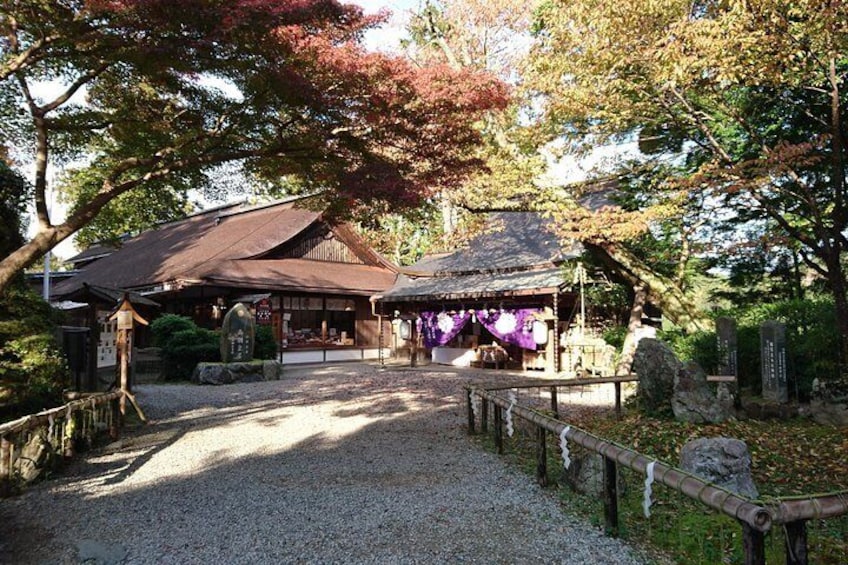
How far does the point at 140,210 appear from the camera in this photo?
1105 centimetres

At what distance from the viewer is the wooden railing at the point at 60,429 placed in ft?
16.0

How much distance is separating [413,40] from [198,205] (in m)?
17.6

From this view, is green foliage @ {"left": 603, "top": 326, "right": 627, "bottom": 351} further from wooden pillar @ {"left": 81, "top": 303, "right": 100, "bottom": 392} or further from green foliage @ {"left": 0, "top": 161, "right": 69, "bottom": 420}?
green foliage @ {"left": 0, "top": 161, "right": 69, "bottom": 420}

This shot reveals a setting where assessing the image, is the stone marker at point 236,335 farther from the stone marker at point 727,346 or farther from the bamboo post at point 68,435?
the stone marker at point 727,346

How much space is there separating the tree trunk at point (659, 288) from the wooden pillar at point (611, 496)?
27.2 ft

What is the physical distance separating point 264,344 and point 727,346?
1186 cm

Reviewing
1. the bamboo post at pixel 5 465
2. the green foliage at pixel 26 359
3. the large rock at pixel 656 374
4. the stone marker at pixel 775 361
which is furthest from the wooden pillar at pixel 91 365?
the stone marker at pixel 775 361

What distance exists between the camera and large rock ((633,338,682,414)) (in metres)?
8.05

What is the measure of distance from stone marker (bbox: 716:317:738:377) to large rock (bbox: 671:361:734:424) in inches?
57.5

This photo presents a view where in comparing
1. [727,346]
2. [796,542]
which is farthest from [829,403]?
[796,542]

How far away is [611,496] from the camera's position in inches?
153

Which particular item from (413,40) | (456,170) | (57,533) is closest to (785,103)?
(456,170)

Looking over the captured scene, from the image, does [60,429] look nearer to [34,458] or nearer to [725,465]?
[34,458]

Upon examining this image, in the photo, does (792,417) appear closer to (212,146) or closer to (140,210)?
(212,146)
